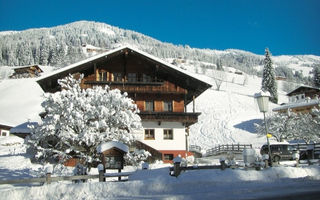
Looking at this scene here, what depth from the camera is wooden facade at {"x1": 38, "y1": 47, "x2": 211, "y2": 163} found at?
3112cm

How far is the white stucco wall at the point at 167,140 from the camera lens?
30938mm

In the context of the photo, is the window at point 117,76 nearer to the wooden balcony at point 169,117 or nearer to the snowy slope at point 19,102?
the wooden balcony at point 169,117

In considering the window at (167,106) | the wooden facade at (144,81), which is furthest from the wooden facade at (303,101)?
the window at (167,106)

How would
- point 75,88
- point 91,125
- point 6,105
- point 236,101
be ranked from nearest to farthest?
point 91,125, point 75,88, point 6,105, point 236,101

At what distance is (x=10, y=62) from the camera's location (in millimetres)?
163125

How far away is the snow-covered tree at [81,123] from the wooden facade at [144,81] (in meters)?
13.0

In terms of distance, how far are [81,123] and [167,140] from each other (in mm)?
16306

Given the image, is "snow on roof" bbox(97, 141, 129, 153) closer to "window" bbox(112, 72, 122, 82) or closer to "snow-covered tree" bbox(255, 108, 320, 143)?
"window" bbox(112, 72, 122, 82)

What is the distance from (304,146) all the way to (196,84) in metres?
13.0

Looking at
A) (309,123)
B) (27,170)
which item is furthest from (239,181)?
(309,123)

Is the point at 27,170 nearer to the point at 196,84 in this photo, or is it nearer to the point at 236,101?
the point at 196,84

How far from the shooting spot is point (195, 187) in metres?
12.8

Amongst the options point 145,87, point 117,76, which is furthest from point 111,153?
point 117,76

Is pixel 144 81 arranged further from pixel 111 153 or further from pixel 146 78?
pixel 111 153
